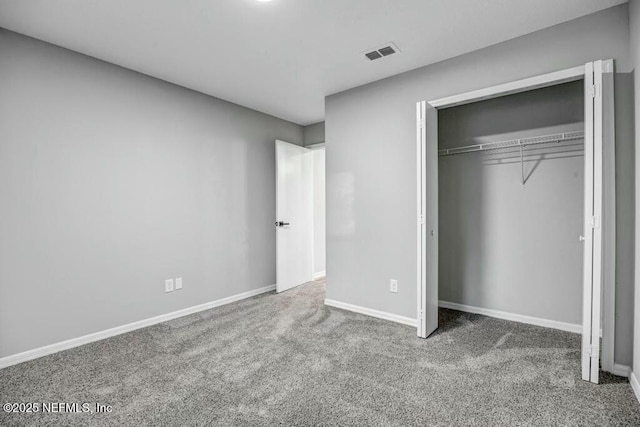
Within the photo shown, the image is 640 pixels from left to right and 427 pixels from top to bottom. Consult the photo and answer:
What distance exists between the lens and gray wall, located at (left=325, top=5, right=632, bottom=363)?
2240 mm

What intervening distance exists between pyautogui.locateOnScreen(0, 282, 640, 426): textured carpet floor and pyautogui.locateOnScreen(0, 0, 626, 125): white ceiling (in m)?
2.44

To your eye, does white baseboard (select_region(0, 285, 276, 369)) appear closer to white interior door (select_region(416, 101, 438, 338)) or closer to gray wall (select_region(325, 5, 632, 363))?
gray wall (select_region(325, 5, 632, 363))

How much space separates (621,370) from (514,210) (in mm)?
1495

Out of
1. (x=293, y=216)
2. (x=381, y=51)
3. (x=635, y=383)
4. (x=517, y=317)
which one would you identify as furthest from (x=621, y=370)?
(x=293, y=216)

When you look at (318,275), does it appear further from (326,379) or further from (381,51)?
(381,51)

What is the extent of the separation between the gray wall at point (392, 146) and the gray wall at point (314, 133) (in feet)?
3.63

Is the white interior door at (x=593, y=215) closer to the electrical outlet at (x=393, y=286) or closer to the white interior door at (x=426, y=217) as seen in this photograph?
the white interior door at (x=426, y=217)

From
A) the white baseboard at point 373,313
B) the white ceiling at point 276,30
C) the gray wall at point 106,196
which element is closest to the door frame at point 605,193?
the white ceiling at point 276,30

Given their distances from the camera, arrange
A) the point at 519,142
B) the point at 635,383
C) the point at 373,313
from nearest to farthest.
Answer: the point at 635,383, the point at 519,142, the point at 373,313

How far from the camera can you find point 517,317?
3.04 meters

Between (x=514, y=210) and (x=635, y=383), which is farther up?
(x=514, y=210)

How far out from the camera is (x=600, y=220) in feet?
6.23

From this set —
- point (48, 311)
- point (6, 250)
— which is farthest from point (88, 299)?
point (6, 250)

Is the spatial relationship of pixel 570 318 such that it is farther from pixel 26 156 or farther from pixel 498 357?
pixel 26 156
